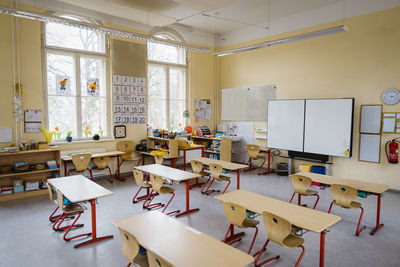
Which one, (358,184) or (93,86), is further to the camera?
(93,86)

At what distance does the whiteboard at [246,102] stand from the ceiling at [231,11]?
1.64m

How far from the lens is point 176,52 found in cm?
841

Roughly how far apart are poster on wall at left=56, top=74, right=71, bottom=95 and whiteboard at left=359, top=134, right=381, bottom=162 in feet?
22.4

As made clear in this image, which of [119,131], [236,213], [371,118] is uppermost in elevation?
[371,118]

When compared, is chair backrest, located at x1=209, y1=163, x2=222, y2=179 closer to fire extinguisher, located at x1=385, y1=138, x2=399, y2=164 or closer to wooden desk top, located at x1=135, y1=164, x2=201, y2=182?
wooden desk top, located at x1=135, y1=164, x2=201, y2=182

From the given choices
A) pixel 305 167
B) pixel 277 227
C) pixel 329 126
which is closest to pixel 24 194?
pixel 277 227

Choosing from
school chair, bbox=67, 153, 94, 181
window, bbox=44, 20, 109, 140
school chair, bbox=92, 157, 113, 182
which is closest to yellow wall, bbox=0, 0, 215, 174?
window, bbox=44, 20, 109, 140

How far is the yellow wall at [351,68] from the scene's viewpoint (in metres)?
5.67

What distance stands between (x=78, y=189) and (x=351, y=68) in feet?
20.1

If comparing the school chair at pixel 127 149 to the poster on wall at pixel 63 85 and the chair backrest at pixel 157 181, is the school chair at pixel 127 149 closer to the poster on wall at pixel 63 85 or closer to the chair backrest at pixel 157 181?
the poster on wall at pixel 63 85

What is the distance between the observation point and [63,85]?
6363mm

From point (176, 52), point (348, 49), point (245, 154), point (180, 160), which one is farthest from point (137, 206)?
point (348, 49)

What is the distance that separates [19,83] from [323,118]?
6763mm

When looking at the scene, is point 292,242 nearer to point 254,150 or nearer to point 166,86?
point 254,150
